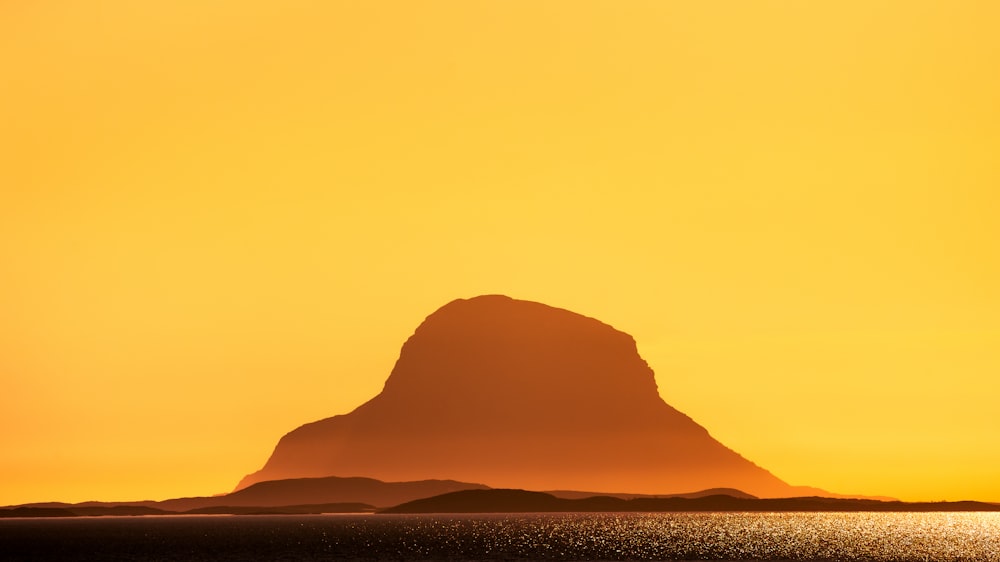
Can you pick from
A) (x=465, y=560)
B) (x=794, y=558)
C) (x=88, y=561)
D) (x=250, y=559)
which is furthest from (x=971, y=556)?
(x=88, y=561)

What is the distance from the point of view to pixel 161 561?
629ft

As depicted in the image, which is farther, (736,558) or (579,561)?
(736,558)

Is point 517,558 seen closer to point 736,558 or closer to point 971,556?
point 736,558

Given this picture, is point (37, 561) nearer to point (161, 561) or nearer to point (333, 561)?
point (161, 561)

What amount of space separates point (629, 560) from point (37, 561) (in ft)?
262

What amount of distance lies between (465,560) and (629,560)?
2156 centimetres

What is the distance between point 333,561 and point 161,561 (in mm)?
24067

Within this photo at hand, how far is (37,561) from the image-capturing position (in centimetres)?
19475

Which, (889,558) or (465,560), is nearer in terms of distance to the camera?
(465,560)

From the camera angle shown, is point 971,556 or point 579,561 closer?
point 579,561

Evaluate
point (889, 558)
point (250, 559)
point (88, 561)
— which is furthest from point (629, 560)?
point (88, 561)

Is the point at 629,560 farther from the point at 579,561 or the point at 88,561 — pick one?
the point at 88,561

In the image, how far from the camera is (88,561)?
636 feet

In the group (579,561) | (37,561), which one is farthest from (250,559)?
(579,561)
